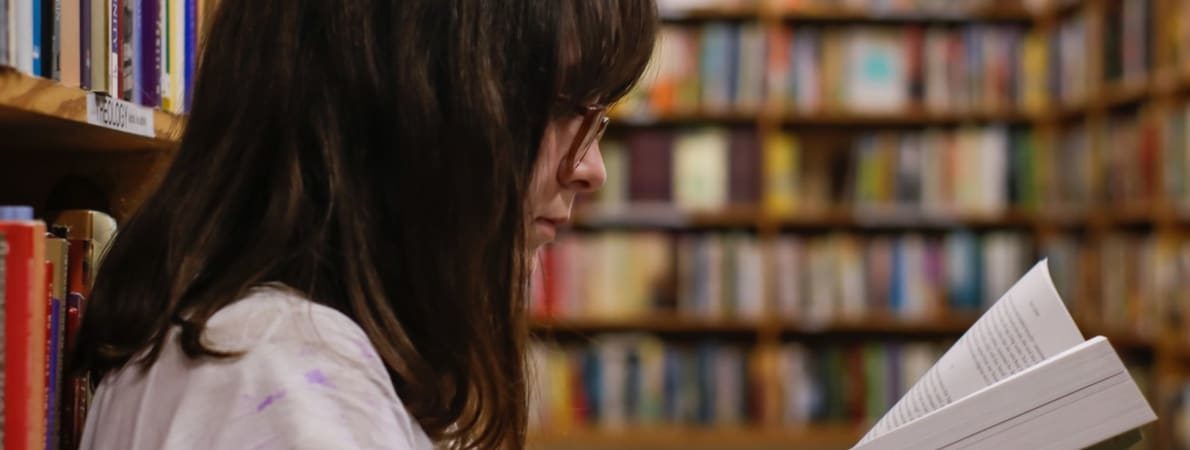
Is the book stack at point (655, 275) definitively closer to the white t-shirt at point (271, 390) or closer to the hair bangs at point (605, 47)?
the hair bangs at point (605, 47)

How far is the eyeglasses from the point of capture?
2.70 feet

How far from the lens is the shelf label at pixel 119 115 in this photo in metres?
0.81

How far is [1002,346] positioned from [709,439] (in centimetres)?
252

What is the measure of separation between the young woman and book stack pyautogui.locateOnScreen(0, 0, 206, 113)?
9cm

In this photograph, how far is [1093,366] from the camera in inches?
31.8

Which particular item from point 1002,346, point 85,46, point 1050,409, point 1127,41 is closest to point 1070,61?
point 1127,41

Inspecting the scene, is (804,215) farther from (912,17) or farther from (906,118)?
(912,17)

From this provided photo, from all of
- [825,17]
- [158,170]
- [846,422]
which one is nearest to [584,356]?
[846,422]

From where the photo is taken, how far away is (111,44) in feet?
2.81

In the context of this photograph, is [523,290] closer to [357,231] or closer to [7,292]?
[357,231]

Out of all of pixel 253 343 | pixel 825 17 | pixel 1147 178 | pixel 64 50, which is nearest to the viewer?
pixel 253 343

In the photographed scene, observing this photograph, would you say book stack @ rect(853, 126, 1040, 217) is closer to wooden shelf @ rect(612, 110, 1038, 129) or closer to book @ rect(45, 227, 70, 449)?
wooden shelf @ rect(612, 110, 1038, 129)

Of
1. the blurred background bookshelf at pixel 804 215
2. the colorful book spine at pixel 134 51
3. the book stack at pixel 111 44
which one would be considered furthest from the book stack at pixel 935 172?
the colorful book spine at pixel 134 51

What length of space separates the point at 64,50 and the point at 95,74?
0.16 feet
